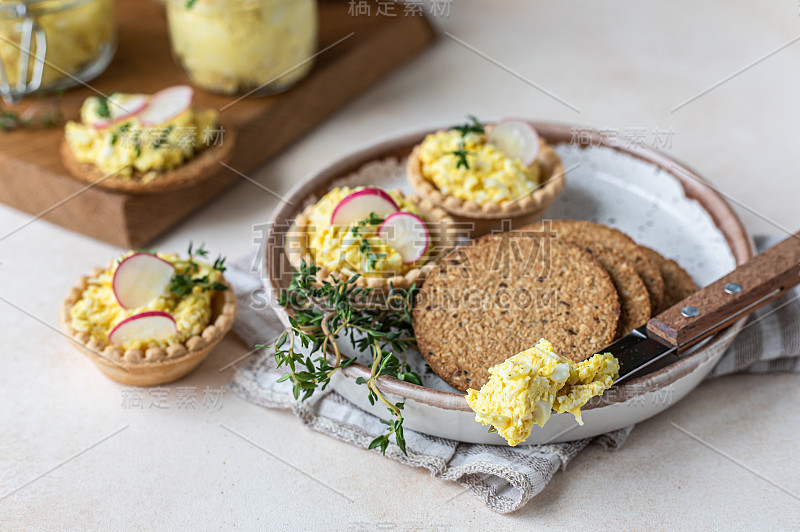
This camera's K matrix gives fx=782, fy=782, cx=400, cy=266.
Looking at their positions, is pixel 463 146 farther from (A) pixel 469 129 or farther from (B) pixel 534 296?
(B) pixel 534 296

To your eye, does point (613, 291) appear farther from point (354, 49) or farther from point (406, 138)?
point (354, 49)

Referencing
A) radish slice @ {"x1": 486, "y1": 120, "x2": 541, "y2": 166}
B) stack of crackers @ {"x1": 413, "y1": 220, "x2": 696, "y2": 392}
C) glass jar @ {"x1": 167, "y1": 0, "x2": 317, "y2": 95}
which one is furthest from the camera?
glass jar @ {"x1": 167, "y1": 0, "x2": 317, "y2": 95}

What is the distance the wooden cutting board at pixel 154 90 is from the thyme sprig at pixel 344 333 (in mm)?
847

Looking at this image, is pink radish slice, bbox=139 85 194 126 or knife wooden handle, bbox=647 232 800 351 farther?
pink radish slice, bbox=139 85 194 126

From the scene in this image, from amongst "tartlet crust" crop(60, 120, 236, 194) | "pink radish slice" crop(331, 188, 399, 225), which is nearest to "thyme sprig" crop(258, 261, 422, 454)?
"pink radish slice" crop(331, 188, 399, 225)

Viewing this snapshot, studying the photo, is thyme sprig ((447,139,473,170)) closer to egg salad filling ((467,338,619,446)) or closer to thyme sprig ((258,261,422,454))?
thyme sprig ((258,261,422,454))

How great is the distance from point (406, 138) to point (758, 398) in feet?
4.41

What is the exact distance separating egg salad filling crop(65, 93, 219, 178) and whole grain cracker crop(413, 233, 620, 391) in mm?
1081

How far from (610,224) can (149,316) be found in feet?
4.66

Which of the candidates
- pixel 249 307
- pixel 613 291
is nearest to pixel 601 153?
pixel 613 291

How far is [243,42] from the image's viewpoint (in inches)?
114

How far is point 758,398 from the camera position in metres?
2.04

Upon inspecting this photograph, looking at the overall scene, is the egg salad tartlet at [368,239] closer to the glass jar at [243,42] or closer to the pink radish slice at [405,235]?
the pink radish slice at [405,235]

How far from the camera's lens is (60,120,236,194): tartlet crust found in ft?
8.42
